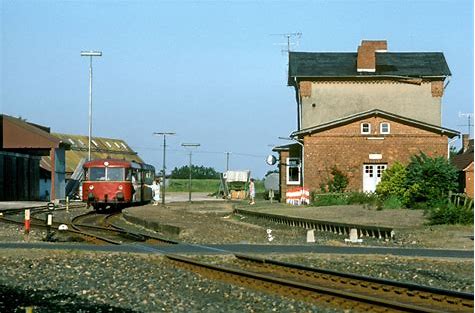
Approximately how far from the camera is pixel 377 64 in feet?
204

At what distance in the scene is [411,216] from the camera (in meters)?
31.9

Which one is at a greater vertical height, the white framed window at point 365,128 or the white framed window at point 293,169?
the white framed window at point 365,128

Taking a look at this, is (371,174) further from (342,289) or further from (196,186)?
(196,186)

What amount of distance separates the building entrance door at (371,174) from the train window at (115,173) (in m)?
14.1

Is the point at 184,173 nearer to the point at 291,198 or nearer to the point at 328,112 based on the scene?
the point at 328,112

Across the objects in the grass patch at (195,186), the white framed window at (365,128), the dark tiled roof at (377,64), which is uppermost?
the dark tiled roof at (377,64)

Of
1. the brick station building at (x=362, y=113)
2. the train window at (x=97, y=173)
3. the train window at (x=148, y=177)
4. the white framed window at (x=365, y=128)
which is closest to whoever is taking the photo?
the train window at (x=97, y=173)

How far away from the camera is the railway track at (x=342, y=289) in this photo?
10.8 meters

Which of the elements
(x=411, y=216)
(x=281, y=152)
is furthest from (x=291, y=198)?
(x=411, y=216)

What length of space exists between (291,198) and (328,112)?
12.2 meters

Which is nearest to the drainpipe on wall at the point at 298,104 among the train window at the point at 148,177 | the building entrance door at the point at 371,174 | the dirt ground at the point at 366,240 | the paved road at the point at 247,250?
the train window at the point at 148,177

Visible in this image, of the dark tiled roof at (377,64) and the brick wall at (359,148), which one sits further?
the dark tiled roof at (377,64)

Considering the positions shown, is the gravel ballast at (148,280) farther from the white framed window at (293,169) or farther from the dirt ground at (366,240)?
the white framed window at (293,169)

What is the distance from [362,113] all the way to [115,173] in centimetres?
1517
